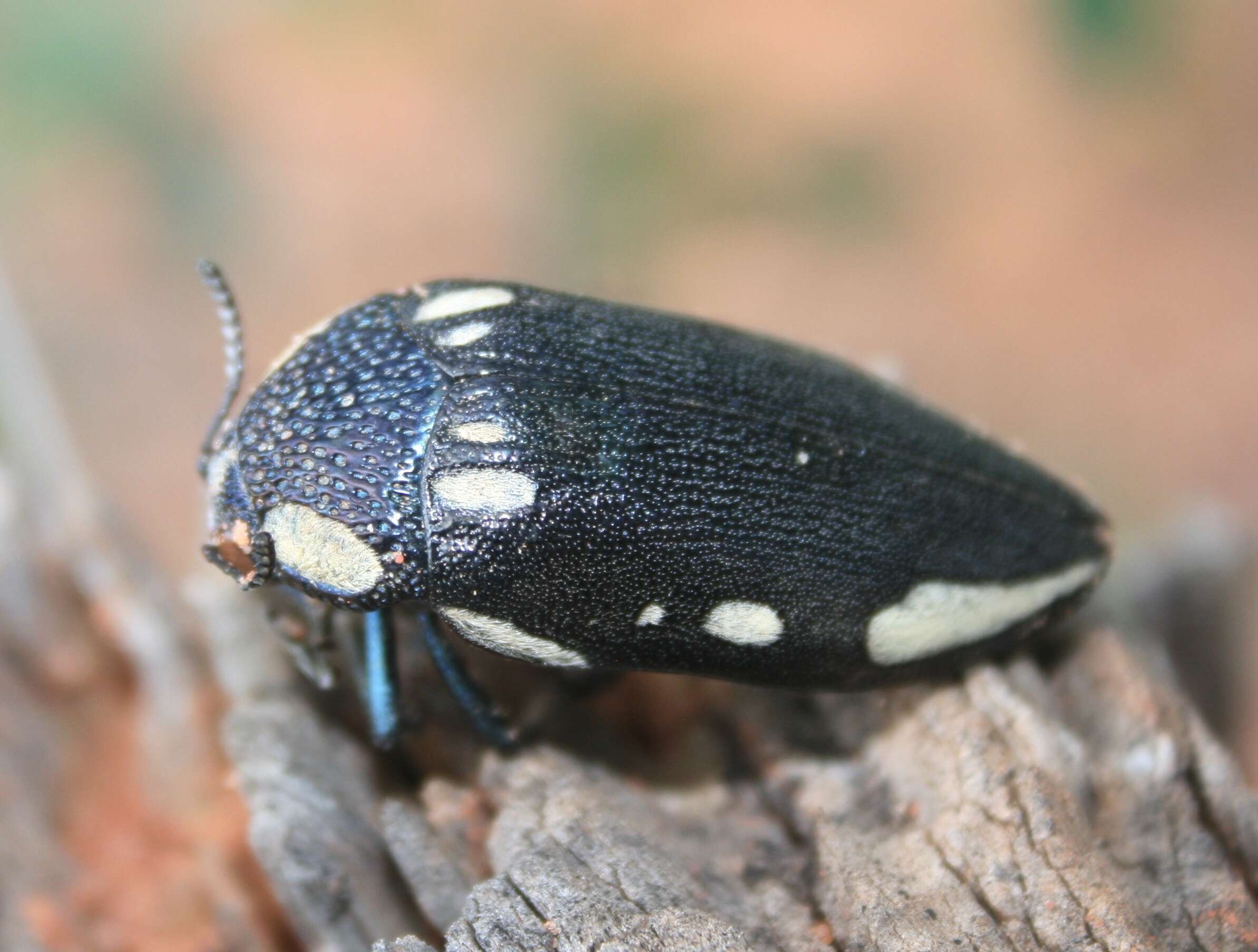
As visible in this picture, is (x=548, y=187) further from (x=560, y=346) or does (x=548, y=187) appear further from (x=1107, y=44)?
(x=560, y=346)

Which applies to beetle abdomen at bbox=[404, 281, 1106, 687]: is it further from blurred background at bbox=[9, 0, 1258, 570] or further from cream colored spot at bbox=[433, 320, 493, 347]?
blurred background at bbox=[9, 0, 1258, 570]

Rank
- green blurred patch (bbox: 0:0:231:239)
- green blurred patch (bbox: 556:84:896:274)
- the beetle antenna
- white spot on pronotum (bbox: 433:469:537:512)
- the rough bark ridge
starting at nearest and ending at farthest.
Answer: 1. the rough bark ridge
2. white spot on pronotum (bbox: 433:469:537:512)
3. the beetle antenna
4. green blurred patch (bbox: 0:0:231:239)
5. green blurred patch (bbox: 556:84:896:274)

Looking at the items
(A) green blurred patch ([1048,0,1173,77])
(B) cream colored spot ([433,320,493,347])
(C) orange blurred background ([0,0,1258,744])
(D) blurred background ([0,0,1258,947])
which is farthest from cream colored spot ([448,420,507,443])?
(A) green blurred patch ([1048,0,1173,77])

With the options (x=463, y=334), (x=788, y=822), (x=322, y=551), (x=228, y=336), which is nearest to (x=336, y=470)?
(x=322, y=551)

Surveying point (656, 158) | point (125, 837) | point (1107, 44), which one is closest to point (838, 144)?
point (656, 158)

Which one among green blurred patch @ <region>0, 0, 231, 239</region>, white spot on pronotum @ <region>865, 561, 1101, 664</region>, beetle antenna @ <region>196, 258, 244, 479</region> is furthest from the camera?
green blurred patch @ <region>0, 0, 231, 239</region>

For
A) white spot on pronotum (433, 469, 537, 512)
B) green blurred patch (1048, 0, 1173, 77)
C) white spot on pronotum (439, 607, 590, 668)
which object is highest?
green blurred patch (1048, 0, 1173, 77)
